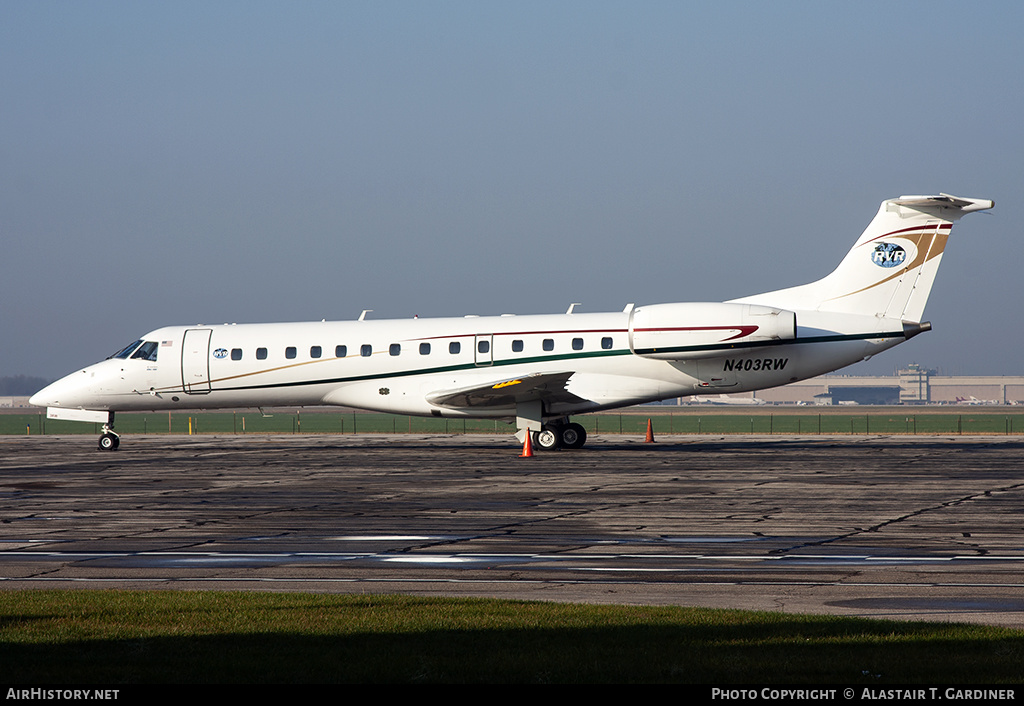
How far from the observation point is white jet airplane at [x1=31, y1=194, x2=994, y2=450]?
1042 inches

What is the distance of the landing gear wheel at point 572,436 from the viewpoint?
2908cm

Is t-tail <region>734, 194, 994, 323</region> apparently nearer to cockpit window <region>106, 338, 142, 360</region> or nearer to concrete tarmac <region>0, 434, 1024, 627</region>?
concrete tarmac <region>0, 434, 1024, 627</region>

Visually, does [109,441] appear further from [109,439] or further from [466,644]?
[466,644]

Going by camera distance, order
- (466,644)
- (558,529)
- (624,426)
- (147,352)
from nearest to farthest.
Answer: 1. (466,644)
2. (558,529)
3. (147,352)
4. (624,426)

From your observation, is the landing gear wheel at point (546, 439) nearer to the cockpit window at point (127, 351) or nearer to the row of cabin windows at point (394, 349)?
the row of cabin windows at point (394, 349)

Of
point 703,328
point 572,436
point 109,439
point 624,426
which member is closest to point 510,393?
point 572,436

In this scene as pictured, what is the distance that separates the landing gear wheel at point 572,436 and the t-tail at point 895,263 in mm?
7405

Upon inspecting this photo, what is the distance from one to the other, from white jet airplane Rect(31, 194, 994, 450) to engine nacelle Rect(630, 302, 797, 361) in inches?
1.2

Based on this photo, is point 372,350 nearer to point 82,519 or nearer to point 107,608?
point 82,519

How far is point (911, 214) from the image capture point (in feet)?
86.9

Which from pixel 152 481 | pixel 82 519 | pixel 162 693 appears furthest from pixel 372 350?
pixel 162 693

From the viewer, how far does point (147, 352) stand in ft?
99.4

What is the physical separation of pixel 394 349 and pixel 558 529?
1551 centimetres

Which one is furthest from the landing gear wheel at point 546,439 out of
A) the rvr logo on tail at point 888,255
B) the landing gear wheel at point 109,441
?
the landing gear wheel at point 109,441
